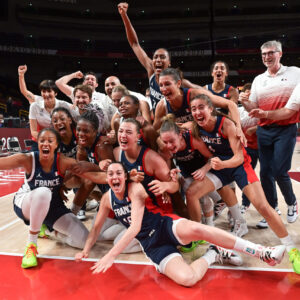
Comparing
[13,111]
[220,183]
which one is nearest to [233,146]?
[220,183]

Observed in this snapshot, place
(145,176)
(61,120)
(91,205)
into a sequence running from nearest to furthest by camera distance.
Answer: (145,176), (61,120), (91,205)

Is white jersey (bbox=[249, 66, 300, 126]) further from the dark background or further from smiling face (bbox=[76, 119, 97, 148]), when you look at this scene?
the dark background

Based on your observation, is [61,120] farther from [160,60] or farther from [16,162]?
[160,60]

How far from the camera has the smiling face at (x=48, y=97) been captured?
3998 mm

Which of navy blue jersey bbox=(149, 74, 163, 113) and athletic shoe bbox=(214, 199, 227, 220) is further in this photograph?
athletic shoe bbox=(214, 199, 227, 220)

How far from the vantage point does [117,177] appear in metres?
2.40

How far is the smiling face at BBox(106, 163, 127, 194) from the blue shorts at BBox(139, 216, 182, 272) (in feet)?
1.55

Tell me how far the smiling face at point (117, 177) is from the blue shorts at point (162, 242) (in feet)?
1.55

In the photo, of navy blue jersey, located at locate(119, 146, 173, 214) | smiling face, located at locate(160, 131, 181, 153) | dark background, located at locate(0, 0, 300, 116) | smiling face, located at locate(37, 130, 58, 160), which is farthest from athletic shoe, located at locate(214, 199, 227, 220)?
dark background, located at locate(0, 0, 300, 116)

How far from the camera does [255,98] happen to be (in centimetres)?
343

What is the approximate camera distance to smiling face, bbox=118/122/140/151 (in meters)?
2.71

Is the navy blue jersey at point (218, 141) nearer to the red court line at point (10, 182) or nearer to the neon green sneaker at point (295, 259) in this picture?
the neon green sneaker at point (295, 259)

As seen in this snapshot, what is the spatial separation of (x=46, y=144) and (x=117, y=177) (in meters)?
0.81

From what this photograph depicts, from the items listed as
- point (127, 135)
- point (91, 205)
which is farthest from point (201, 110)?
point (91, 205)
